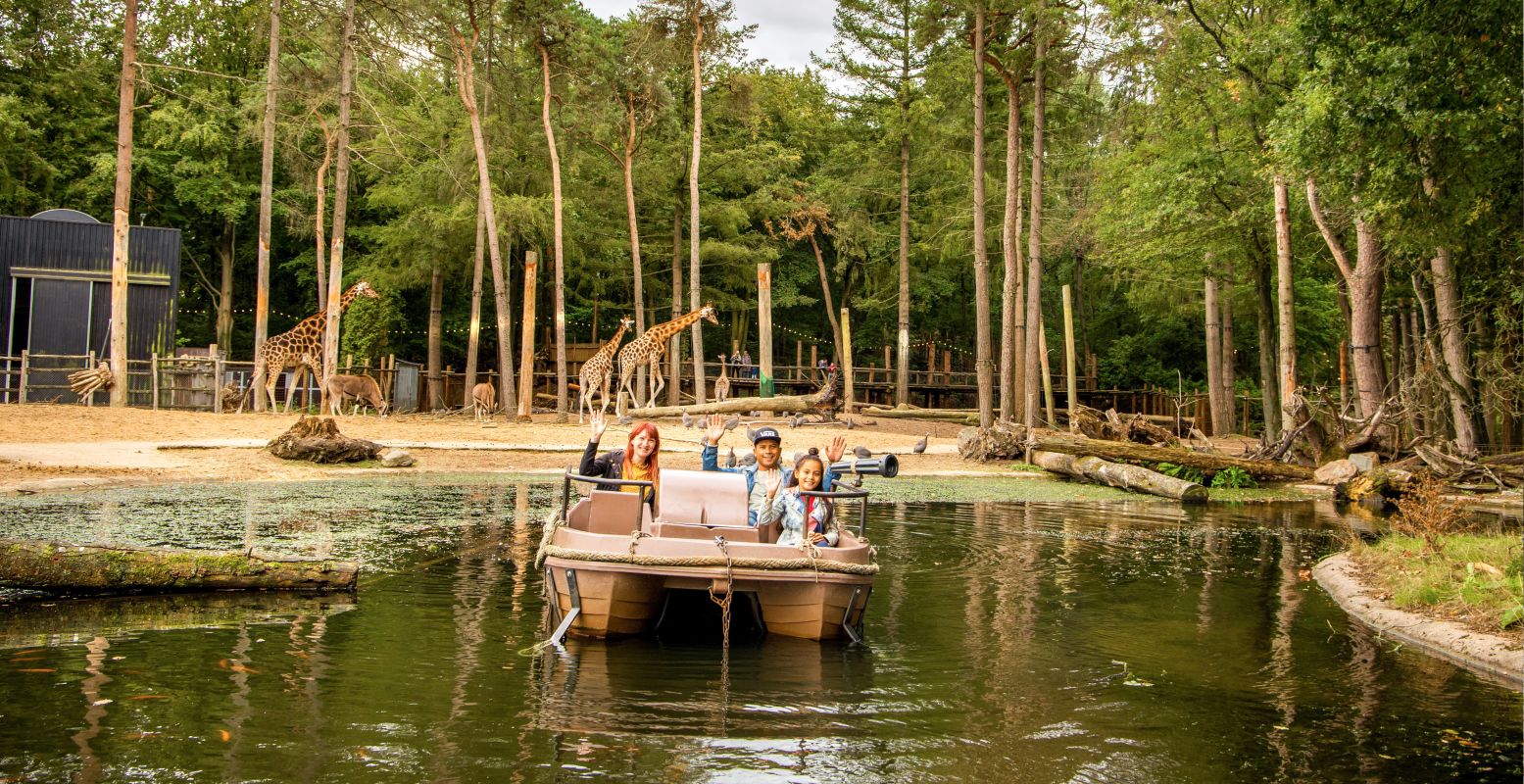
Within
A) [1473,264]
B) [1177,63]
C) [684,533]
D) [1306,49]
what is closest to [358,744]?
[684,533]

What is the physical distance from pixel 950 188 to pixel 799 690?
34403mm

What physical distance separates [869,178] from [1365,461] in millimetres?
23146

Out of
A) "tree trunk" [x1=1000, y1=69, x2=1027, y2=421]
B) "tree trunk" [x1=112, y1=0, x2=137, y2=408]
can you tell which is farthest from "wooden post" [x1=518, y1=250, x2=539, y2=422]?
"tree trunk" [x1=1000, y1=69, x2=1027, y2=421]

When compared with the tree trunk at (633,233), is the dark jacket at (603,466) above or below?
below

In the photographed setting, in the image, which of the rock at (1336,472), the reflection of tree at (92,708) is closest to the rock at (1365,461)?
the rock at (1336,472)

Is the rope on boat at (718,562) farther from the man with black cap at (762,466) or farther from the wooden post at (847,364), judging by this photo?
the wooden post at (847,364)

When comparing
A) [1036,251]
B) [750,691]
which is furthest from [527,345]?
[750,691]

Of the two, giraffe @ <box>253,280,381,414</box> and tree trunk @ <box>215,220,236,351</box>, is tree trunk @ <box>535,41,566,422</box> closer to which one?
giraffe @ <box>253,280,381,414</box>

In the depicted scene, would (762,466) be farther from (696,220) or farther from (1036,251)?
(696,220)

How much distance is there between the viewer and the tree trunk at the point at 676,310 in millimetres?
32969

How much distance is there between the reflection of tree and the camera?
476 centimetres

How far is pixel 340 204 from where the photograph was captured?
27.2 m

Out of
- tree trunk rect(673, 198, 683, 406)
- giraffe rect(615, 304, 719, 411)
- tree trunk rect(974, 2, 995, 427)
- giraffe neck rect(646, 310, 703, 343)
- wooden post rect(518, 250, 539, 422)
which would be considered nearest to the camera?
tree trunk rect(974, 2, 995, 427)

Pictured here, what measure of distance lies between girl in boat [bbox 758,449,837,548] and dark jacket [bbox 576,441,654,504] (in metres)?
1.02
